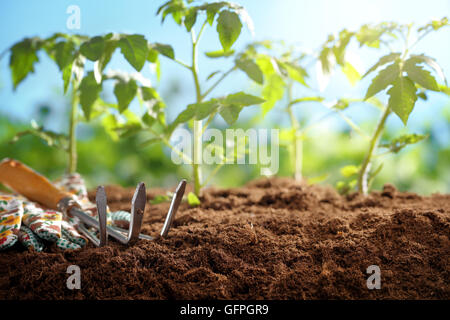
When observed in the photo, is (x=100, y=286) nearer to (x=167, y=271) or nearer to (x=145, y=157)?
(x=167, y=271)

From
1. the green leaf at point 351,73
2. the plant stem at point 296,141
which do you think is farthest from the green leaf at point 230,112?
the plant stem at point 296,141

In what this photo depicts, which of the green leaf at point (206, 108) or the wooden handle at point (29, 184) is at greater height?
the green leaf at point (206, 108)

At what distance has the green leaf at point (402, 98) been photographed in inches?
36.5

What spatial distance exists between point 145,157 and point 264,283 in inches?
72.5

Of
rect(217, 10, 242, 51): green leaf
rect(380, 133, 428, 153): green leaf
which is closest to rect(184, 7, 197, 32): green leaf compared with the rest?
rect(217, 10, 242, 51): green leaf

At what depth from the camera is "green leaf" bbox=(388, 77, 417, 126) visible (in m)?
0.93

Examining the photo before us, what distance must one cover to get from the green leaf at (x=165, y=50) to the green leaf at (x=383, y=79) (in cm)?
51

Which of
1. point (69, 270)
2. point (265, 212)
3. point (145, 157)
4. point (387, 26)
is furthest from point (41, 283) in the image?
point (145, 157)

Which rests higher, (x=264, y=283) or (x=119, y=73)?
(x=119, y=73)

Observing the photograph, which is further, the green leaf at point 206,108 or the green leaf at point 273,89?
the green leaf at point 273,89

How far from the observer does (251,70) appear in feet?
3.64

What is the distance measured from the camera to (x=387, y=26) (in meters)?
1.12

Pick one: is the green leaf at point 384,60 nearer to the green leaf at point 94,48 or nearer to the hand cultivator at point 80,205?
the hand cultivator at point 80,205
